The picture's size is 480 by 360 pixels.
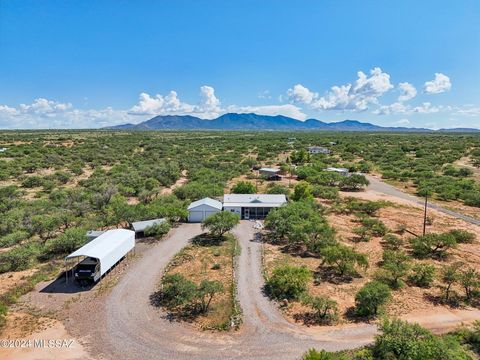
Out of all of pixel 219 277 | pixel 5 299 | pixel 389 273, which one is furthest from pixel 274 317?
pixel 5 299

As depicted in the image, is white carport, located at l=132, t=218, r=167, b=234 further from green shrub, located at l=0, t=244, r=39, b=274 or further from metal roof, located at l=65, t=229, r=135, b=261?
green shrub, located at l=0, t=244, r=39, b=274

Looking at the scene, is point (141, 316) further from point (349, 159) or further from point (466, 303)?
point (349, 159)

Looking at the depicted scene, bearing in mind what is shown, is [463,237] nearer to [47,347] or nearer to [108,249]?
[108,249]

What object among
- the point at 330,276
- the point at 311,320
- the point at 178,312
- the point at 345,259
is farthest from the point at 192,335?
the point at 345,259

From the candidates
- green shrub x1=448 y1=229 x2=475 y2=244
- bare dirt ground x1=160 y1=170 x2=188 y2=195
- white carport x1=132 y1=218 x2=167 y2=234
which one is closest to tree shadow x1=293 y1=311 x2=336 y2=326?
white carport x1=132 y1=218 x2=167 y2=234

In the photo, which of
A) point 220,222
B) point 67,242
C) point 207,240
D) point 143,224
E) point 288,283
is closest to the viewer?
point 288,283

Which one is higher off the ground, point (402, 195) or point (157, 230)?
point (157, 230)
